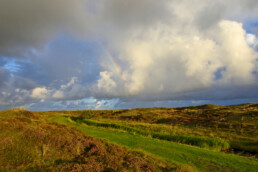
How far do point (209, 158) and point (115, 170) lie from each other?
6750mm

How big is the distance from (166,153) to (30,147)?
8.51 meters

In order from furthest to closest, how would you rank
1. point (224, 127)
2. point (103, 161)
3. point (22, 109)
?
point (22, 109), point (224, 127), point (103, 161)

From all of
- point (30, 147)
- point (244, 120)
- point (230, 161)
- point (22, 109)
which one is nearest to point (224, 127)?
point (244, 120)

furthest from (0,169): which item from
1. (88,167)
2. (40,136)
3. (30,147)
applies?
(40,136)

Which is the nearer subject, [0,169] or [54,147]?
[0,169]

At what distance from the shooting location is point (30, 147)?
9.70 metres

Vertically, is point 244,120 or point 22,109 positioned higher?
point 22,109

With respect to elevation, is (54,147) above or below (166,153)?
above

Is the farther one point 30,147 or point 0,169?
point 30,147

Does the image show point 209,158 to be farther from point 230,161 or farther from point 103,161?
point 103,161

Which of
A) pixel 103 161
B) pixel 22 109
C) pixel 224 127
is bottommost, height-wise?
pixel 224 127

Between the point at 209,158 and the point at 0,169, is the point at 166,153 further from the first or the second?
the point at 0,169

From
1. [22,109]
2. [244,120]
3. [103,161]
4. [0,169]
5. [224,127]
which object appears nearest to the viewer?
[0,169]

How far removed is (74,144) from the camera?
10.2 m
